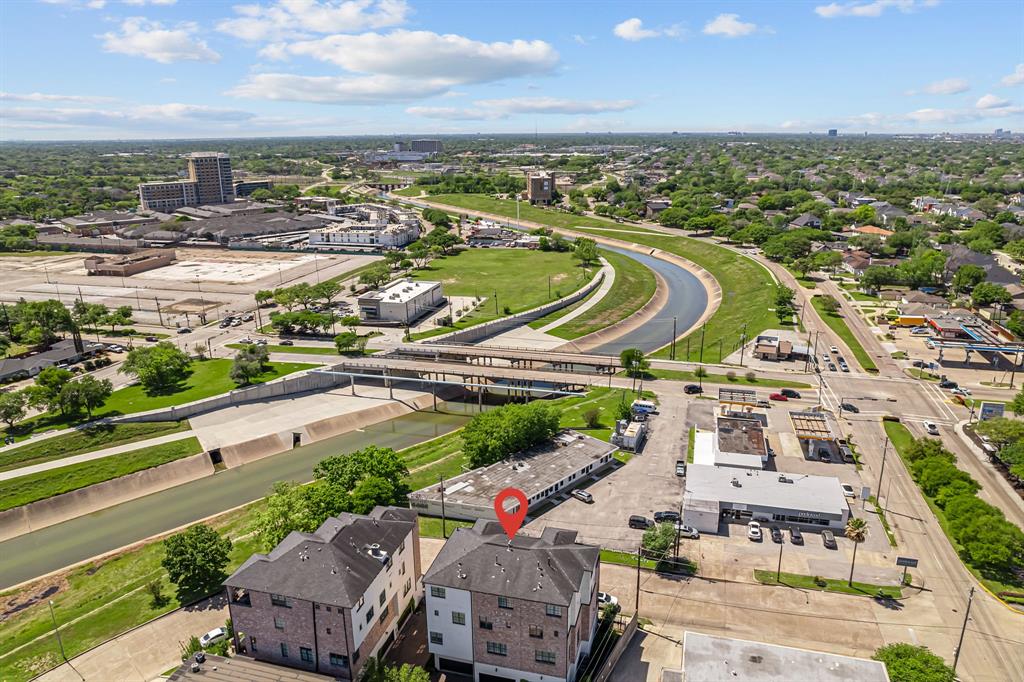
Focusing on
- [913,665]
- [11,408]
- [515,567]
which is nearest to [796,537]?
[913,665]

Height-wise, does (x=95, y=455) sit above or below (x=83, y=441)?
below

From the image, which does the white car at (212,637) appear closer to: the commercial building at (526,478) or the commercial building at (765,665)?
the commercial building at (526,478)

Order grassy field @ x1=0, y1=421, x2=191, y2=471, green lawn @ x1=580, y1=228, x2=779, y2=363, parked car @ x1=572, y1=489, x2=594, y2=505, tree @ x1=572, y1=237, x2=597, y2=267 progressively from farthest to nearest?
1. tree @ x1=572, y1=237, x2=597, y2=267
2. green lawn @ x1=580, y1=228, x2=779, y2=363
3. grassy field @ x1=0, y1=421, x2=191, y2=471
4. parked car @ x1=572, y1=489, x2=594, y2=505

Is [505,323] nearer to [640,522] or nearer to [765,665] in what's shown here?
[640,522]

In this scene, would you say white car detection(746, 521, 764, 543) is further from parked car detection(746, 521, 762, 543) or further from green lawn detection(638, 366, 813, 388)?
green lawn detection(638, 366, 813, 388)

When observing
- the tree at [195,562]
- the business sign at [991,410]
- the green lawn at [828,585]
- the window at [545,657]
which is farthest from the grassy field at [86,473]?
the business sign at [991,410]

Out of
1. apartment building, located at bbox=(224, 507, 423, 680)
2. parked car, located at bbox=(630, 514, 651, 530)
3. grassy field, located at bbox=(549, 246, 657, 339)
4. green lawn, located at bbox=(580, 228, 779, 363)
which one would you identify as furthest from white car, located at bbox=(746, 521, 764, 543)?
grassy field, located at bbox=(549, 246, 657, 339)
